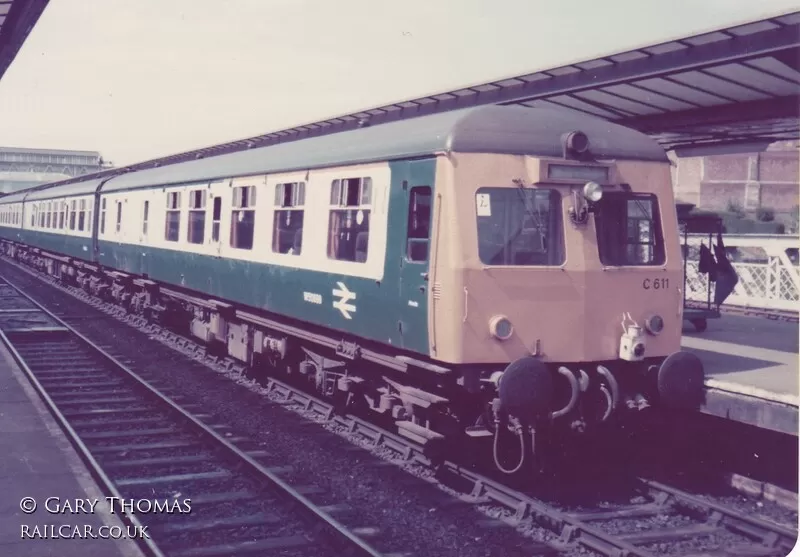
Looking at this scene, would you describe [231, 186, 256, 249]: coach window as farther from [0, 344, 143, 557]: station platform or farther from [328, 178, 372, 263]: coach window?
[0, 344, 143, 557]: station platform

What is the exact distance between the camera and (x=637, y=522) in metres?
7.14

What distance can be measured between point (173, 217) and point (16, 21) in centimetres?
455

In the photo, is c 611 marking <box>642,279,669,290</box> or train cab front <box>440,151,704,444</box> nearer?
train cab front <box>440,151,704,444</box>

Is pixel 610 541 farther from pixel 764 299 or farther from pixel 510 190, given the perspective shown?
pixel 764 299

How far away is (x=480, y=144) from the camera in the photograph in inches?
289

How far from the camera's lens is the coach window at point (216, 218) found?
504 inches

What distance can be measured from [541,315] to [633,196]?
155 centimetres

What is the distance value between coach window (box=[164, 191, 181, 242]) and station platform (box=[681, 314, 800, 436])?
27.9 ft

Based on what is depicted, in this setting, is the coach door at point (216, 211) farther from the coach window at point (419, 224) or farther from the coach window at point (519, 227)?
the coach window at point (519, 227)

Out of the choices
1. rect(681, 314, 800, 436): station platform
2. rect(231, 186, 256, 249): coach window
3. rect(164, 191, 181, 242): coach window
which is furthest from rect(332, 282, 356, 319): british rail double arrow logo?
rect(164, 191, 181, 242): coach window

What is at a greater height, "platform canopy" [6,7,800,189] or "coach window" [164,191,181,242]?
"platform canopy" [6,7,800,189]

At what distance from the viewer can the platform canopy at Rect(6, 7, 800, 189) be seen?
8680 millimetres

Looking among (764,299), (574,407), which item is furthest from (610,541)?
(764,299)

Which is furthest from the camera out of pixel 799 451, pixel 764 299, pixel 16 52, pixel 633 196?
pixel 764 299
